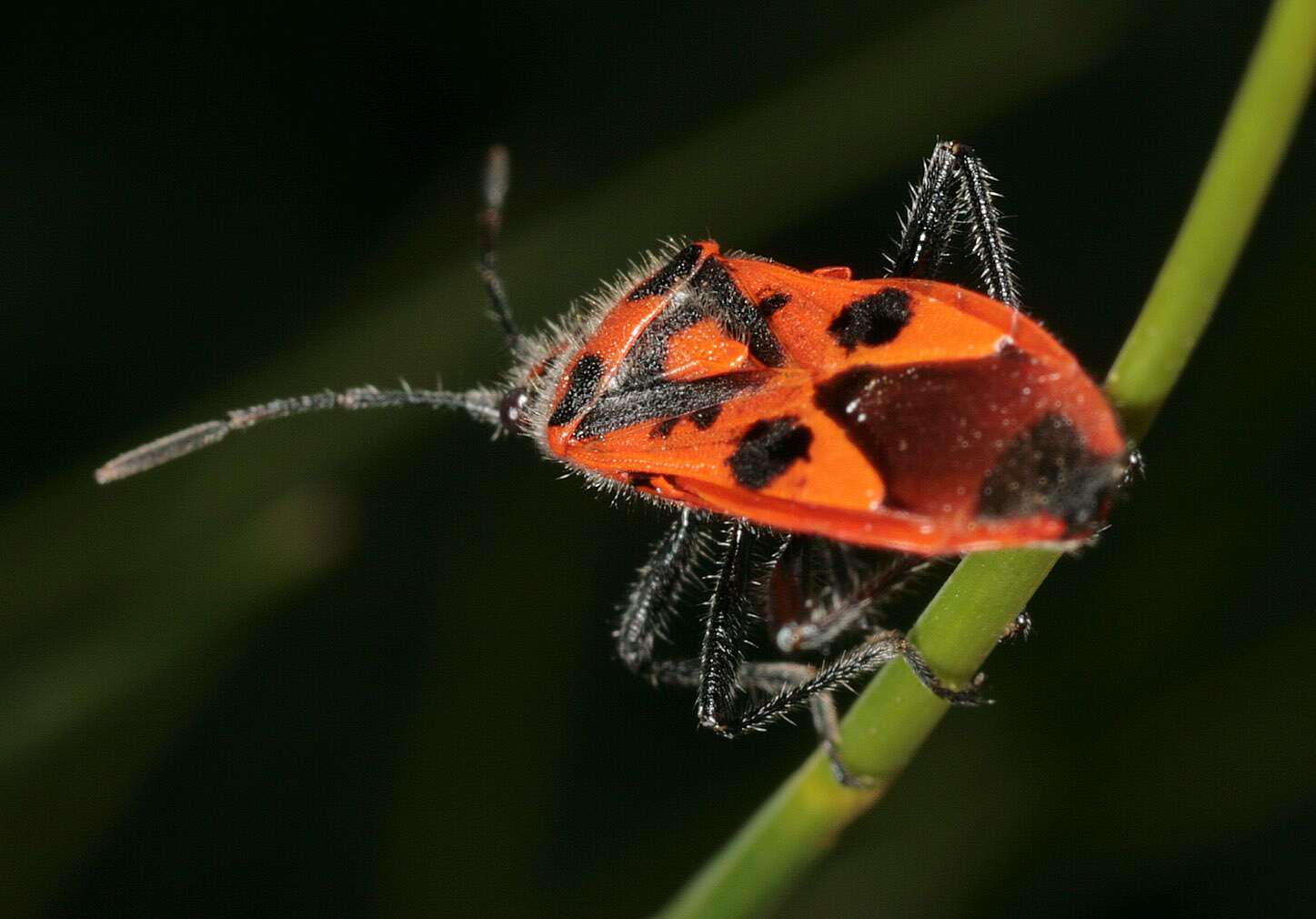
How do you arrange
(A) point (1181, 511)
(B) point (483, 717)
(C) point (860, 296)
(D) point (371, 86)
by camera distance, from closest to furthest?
(C) point (860, 296) < (A) point (1181, 511) < (B) point (483, 717) < (D) point (371, 86)

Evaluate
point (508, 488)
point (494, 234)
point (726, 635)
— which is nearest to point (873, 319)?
point (726, 635)

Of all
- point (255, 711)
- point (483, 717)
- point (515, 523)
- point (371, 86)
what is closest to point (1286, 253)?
point (515, 523)

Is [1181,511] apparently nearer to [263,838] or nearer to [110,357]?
[263,838]

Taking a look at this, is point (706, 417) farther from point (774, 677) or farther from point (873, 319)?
point (774, 677)

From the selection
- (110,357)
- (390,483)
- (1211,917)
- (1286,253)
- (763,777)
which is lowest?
(1211,917)

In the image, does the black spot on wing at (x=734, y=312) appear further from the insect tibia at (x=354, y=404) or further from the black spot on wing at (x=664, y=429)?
the insect tibia at (x=354, y=404)

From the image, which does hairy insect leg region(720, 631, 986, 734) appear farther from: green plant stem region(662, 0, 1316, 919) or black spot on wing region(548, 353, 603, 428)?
black spot on wing region(548, 353, 603, 428)

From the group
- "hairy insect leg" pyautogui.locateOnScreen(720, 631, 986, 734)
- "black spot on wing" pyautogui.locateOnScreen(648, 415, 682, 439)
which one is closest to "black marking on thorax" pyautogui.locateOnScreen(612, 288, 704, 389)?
"black spot on wing" pyautogui.locateOnScreen(648, 415, 682, 439)
